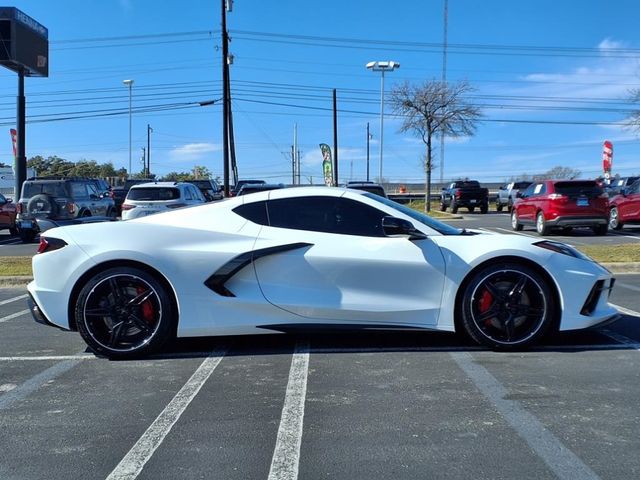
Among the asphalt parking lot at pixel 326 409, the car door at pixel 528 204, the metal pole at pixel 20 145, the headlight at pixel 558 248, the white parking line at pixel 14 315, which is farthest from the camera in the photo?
the metal pole at pixel 20 145

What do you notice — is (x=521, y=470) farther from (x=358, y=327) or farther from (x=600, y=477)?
(x=358, y=327)

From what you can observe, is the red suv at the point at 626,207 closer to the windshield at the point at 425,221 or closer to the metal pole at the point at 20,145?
the windshield at the point at 425,221

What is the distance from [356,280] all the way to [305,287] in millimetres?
460

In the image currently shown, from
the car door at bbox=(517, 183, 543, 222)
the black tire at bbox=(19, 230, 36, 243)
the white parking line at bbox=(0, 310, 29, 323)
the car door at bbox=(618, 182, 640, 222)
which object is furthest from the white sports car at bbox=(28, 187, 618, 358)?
the car door at bbox=(618, 182, 640, 222)

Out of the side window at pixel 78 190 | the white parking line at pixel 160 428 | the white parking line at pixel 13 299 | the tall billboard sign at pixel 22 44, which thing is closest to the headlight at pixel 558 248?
the white parking line at pixel 160 428

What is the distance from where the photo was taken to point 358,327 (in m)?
5.35

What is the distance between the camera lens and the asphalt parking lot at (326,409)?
10.9ft

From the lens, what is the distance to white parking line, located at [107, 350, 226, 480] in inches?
129

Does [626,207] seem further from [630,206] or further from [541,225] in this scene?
[541,225]

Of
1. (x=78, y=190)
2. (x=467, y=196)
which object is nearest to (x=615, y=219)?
(x=467, y=196)

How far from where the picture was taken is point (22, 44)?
77.0 ft

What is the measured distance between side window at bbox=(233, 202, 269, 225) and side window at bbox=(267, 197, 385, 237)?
48 mm

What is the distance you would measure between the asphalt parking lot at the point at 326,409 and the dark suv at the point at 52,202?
1132 cm

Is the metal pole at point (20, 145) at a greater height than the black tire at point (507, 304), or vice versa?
the metal pole at point (20, 145)
